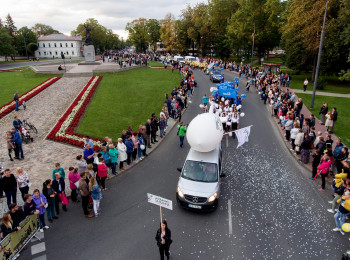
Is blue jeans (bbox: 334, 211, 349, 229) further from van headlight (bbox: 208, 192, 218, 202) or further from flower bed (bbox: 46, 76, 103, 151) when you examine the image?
flower bed (bbox: 46, 76, 103, 151)

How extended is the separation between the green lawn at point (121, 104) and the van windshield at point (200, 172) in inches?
293

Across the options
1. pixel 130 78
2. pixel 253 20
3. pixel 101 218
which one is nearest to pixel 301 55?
pixel 253 20

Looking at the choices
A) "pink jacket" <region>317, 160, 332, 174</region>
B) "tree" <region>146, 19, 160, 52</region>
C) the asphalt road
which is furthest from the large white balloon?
"tree" <region>146, 19, 160, 52</region>

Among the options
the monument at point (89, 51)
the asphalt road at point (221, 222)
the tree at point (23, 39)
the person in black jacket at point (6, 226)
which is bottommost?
the asphalt road at point (221, 222)

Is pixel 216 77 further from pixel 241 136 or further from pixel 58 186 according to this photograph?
pixel 58 186

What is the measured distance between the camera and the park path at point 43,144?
496 inches

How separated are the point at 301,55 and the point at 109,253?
3948 cm

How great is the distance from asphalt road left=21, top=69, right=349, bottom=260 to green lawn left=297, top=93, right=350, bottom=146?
6059 millimetres

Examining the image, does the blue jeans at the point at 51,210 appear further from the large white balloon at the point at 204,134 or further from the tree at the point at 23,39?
the tree at the point at 23,39

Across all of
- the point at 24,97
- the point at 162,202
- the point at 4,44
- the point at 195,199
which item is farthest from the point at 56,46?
the point at 162,202

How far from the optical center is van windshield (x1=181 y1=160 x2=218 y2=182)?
31.8 feet

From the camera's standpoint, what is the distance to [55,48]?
368 feet

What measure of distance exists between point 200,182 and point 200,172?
45cm

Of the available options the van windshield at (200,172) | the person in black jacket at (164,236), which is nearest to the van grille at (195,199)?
the van windshield at (200,172)
